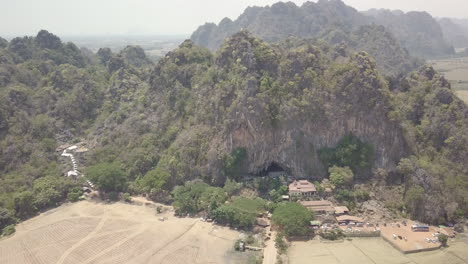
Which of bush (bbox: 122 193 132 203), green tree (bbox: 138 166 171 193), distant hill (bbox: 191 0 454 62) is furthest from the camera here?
distant hill (bbox: 191 0 454 62)

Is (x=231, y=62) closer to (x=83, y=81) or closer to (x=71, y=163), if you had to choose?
(x=71, y=163)

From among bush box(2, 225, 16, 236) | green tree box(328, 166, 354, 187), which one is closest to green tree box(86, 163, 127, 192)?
bush box(2, 225, 16, 236)

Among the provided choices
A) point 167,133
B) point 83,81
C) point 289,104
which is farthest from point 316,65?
point 83,81

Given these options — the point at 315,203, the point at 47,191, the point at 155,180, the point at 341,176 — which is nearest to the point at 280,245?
the point at 315,203

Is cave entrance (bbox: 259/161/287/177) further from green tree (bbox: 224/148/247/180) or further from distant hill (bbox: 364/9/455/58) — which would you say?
distant hill (bbox: 364/9/455/58)

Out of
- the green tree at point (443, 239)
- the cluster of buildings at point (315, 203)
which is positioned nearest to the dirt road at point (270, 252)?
the cluster of buildings at point (315, 203)

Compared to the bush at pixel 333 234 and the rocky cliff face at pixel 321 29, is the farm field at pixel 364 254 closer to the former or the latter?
the bush at pixel 333 234
